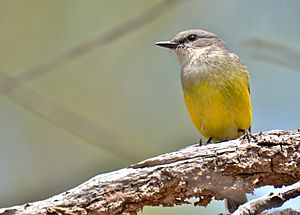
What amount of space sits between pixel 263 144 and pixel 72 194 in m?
1.14

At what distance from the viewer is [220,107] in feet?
16.8

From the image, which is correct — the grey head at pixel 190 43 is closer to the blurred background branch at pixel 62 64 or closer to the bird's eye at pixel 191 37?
the bird's eye at pixel 191 37

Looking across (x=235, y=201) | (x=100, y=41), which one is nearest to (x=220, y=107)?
(x=235, y=201)

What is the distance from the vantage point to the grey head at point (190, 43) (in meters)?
5.89

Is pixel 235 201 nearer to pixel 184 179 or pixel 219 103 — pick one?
pixel 184 179

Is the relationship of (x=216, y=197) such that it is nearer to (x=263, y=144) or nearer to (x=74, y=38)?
(x=263, y=144)

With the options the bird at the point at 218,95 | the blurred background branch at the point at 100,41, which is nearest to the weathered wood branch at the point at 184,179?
the blurred background branch at the point at 100,41

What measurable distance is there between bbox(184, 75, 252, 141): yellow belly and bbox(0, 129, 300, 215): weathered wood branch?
1.34 meters

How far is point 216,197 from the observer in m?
3.67

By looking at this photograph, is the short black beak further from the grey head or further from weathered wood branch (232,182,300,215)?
weathered wood branch (232,182,300,215)

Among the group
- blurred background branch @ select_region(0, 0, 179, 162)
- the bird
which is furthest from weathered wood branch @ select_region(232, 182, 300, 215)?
the bird

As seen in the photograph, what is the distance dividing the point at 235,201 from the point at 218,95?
1.41 metres

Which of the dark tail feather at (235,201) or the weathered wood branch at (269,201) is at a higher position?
the dark tail feather at (235,201)

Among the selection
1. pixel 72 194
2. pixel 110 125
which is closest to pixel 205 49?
pixel 110 125
